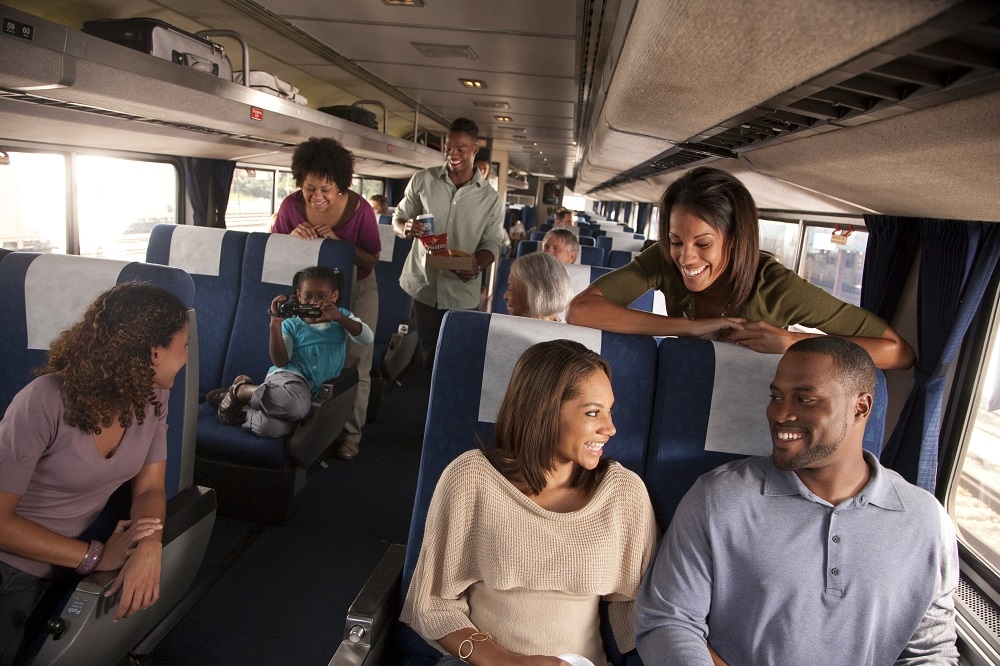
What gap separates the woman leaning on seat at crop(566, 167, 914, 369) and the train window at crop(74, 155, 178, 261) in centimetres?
365

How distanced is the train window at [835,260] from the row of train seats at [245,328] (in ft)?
9.72

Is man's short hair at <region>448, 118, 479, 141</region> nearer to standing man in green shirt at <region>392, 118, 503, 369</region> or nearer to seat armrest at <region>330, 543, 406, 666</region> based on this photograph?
standing man in green shirt at <region>392, 118, 503, 369</region>

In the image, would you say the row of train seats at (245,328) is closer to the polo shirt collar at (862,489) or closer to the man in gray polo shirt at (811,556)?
the man in gray polo shirt at (811,556)

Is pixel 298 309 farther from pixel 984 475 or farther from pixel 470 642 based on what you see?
pixel 984 475

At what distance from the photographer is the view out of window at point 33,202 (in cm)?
382

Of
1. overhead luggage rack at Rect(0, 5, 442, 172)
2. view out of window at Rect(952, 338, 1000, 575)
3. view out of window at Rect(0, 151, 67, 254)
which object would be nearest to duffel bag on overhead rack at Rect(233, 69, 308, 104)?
overhead luggage rack at Rect(0, 5, 442, 172)

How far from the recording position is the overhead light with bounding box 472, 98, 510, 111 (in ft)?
22.2

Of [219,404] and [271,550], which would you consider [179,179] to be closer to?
[219,404]

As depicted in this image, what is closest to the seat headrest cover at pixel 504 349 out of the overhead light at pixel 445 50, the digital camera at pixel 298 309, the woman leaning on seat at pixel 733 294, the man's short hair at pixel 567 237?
the woman leaning on seat at pixel 733 294

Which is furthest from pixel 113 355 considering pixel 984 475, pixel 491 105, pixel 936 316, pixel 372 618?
pixel 491 105

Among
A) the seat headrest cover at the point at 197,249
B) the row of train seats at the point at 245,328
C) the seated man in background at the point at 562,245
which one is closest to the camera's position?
the row of train seats at the point at 245,328

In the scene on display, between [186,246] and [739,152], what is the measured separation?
2980 mm

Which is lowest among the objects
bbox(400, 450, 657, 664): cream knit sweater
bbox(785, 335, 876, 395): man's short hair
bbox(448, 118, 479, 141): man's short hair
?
bbox(400, 450, 657, 664): cream knit sweater

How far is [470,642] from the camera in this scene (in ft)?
5.36
